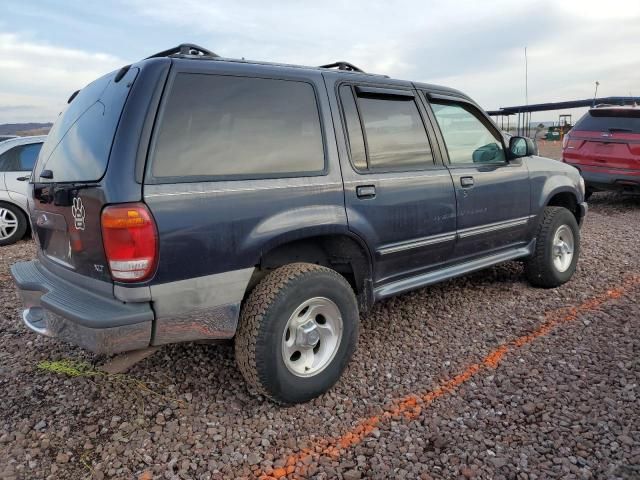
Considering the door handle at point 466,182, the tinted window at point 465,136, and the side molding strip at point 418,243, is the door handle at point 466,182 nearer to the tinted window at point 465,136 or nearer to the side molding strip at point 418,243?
the tinted window at point 465,136

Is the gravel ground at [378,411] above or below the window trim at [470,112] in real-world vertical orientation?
below

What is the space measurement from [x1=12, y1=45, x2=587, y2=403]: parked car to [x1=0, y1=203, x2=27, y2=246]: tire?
5004 millimetres

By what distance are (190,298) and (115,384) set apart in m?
1.09

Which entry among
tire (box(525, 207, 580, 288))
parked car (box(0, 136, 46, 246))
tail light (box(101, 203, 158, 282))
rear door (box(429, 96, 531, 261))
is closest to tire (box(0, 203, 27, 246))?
parked car (box(0, 136, 46, 246))

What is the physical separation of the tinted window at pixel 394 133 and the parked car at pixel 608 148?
19.8 ft

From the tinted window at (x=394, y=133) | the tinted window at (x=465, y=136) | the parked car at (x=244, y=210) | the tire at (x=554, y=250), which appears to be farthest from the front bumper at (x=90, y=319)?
the tire at (x=554, y=250)

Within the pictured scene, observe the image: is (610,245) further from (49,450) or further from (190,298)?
(49,450)

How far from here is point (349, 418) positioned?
2648 mm

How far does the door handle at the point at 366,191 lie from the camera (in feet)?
9.71

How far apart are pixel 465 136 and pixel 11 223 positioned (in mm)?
6616

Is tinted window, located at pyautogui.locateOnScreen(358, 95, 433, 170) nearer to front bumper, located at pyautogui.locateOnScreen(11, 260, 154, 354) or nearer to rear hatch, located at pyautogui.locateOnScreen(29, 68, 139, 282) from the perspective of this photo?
rear hatch, located at pyautogui.locateOnScreen(29, 68, 139, 282)

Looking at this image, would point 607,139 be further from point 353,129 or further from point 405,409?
point 405,409

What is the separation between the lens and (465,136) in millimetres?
3871

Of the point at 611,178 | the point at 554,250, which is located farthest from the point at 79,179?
the point at 611,178
